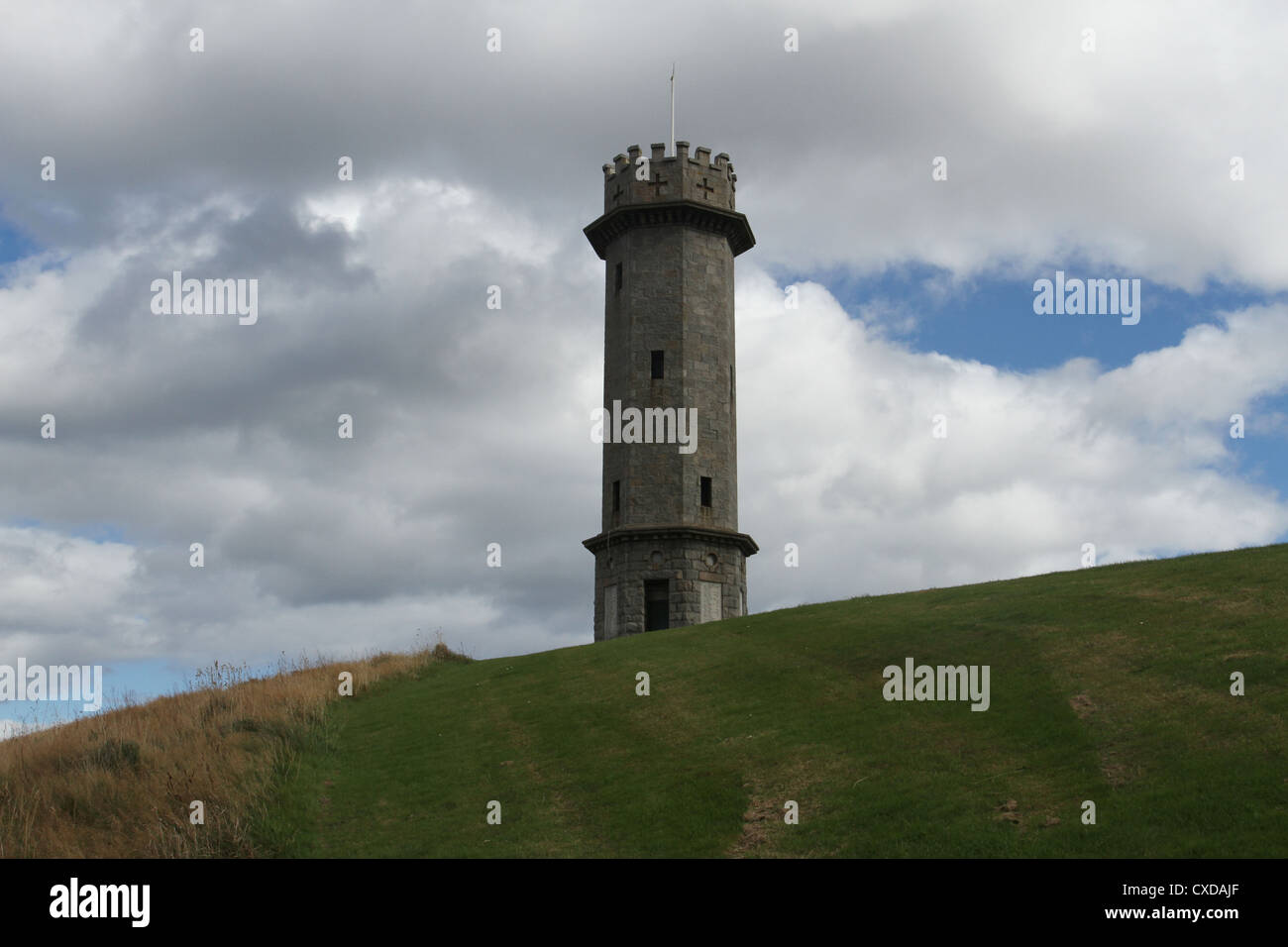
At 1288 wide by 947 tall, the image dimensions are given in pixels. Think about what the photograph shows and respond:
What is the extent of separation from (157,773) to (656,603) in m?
24.7

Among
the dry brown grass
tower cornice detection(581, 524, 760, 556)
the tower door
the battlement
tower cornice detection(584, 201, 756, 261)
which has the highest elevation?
the battlement

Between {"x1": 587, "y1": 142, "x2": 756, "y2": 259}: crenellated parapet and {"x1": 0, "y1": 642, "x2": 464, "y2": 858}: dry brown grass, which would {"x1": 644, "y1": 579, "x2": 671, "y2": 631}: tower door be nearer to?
{"x1": 587, "y1": 142, "x2": 756, "y2": 259}: crenellated parapet

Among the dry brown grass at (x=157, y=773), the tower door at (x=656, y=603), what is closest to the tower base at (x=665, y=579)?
the tower door at (x=656, y=603)

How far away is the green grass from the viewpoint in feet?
40.0

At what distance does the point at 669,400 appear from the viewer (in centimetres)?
4134

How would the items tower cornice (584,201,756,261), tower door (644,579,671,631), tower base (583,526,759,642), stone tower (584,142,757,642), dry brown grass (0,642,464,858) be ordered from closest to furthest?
dry brown grass (0,642,464,858) → tower base (583,526,759,642) → tower door (644,579,671,631) → stone tower (584,142,757,642) → tower cornice (584,201,756,261)

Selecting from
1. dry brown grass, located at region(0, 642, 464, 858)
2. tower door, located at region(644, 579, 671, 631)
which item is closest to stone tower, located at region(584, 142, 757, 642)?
tower door, located at region(644, 579, 671, 631)

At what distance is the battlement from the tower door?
1467 centimetres

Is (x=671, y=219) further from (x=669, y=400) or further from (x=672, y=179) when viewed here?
(x=669, y=400)

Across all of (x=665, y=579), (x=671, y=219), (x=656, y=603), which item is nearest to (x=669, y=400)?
(x=665, y=579)
